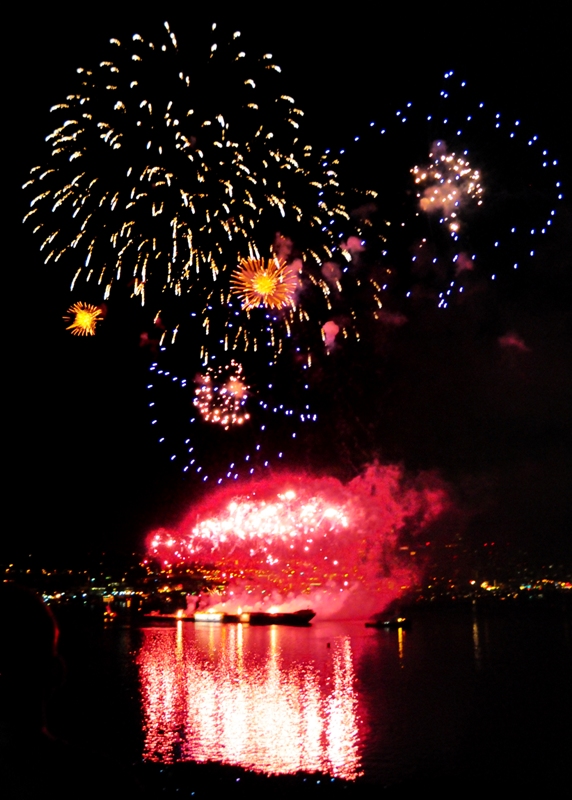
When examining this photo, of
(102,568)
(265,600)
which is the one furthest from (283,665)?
(102,568)

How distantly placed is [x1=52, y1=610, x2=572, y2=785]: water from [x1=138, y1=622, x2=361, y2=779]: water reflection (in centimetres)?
3

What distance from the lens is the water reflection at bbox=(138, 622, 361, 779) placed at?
9.59 metres

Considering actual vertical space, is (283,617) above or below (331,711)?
below

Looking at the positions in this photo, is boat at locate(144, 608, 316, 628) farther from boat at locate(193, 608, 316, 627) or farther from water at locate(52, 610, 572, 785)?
water at locate(52, 610, 572, 785)

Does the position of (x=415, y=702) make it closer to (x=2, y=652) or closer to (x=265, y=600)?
(x=2, y=652)

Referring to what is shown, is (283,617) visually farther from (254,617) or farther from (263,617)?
(254,617)

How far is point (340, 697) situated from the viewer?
16.5m

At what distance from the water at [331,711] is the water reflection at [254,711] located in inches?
1.2

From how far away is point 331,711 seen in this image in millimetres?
14352

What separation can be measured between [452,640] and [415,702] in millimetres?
30922

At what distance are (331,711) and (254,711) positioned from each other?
1.52m

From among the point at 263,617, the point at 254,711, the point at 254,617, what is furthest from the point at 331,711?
the point at 254,617

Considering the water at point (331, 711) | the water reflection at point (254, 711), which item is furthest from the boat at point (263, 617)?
the water reflection at point (254, 711)

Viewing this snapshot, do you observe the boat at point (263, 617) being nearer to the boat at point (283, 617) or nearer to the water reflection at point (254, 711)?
the boat at point (283, 617)
